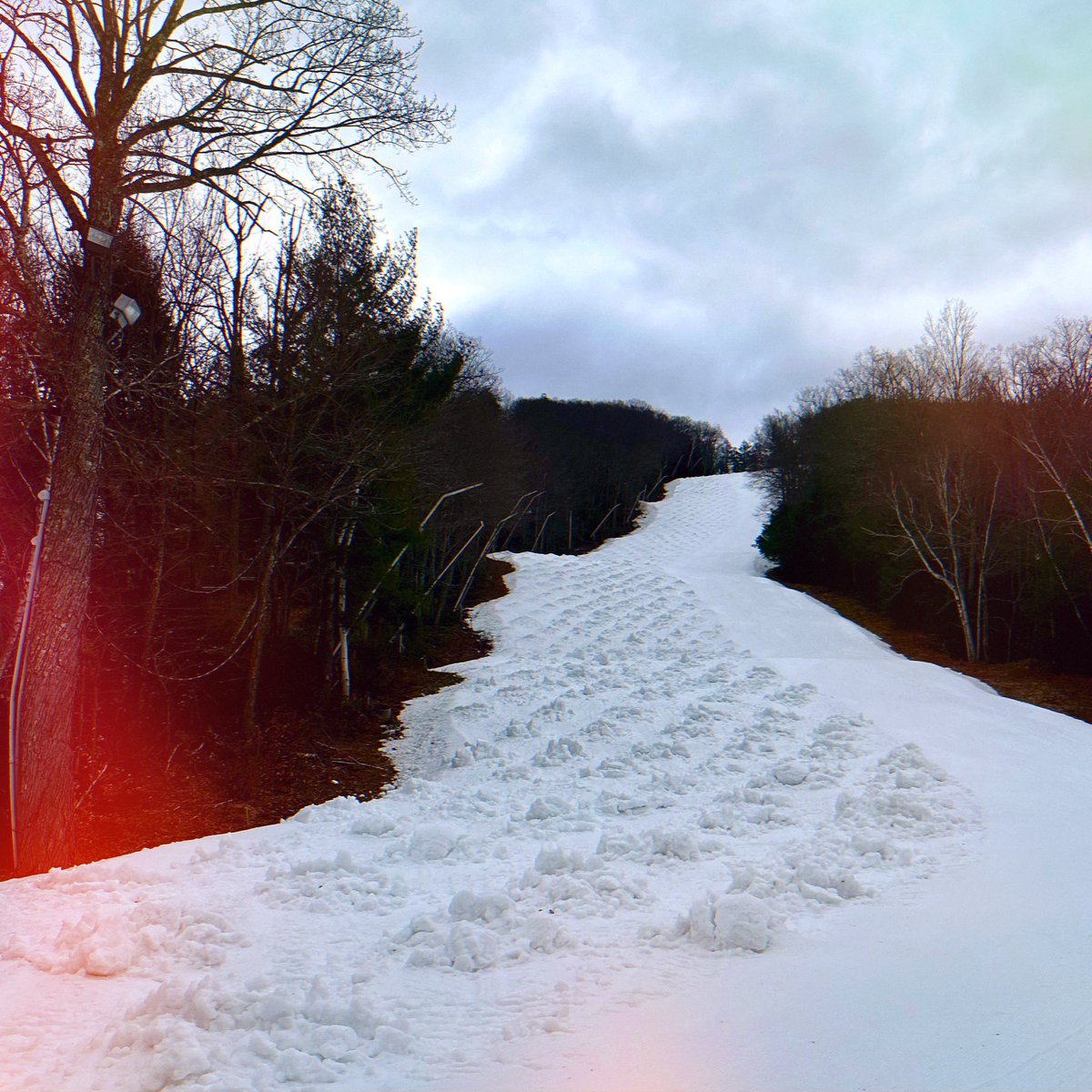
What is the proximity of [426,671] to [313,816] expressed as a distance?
9.82m

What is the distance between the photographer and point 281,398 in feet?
32.8

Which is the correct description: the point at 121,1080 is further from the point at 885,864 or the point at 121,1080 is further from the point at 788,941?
the point at 885,864

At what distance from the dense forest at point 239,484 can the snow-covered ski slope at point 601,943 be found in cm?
363

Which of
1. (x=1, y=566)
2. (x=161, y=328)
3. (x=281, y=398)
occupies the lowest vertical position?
(x=1, y=566)

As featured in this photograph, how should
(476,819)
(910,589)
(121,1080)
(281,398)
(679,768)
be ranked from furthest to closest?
1. (910,589)
2. (281,398)
3. (679,768)
4. (476,819)
5. (121,1080)

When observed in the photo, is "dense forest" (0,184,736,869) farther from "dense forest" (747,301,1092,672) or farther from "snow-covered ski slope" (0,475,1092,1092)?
"dense forest" (747,301,1092,672)

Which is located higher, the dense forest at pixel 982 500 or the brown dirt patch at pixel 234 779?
the dense forest at pixel 982 500

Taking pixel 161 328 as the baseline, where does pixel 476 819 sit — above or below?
below

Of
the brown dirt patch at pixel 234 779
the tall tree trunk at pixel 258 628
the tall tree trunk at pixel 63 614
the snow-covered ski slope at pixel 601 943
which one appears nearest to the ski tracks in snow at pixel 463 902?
the snow-covered ski slope at pixel 601 943

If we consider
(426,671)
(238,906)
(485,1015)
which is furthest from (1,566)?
(426,671)

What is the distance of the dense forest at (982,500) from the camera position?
1611 centimetres

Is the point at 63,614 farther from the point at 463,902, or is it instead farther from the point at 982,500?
the point at 982,500

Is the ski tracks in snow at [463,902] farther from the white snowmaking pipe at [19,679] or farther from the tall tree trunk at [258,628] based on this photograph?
the tall tree trunk at [258,628]

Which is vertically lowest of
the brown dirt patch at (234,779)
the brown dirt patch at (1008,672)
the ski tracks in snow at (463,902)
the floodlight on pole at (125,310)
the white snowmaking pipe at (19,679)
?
the brown dirt patch at (1008,672)
